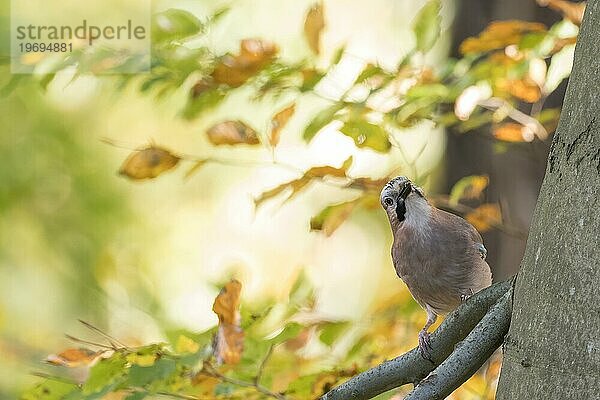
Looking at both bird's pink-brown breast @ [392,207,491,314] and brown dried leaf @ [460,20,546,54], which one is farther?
brown dried leaf @ [460,20,546,54]

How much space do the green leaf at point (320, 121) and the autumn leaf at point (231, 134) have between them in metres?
0.09

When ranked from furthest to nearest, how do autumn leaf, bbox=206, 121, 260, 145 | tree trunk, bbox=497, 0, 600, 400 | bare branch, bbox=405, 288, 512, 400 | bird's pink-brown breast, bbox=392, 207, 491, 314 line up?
autumn leaf, bbox=206, 121, 260, 145, bird's pink-brown breast, bbox=392, 207, 491, 314, bare branch, bbox=405, 288, 512, 400, tree trunk, bbox=497, 0, 600, 400

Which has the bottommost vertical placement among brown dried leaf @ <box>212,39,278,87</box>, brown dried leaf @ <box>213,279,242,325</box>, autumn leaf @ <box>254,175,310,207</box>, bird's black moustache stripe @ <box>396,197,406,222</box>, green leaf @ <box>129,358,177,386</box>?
green leaf @ <box>129,358,177,386</box>

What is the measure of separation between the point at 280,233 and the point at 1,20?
1930mm

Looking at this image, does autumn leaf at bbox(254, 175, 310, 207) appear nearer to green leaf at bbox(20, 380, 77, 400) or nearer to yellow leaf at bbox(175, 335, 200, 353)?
yellow leaf at bbox(175, 335, 200, 353)

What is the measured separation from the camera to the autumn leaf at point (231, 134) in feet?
4.04

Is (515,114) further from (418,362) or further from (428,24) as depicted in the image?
(418,362)

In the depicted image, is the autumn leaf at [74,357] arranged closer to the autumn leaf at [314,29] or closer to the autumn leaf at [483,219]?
the autumn leaf at [314,29]

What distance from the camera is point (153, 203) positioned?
13.3ft

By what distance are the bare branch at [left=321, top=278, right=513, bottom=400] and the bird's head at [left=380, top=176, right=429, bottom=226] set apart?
0.32 m

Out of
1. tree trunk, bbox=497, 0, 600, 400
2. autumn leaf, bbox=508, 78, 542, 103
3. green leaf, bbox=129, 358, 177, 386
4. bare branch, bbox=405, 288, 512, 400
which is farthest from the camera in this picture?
autumn leaf, bbox=508, 78, 542, 103

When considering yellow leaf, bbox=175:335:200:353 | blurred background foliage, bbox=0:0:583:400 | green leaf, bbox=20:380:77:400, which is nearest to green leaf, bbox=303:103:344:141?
blurred background foliage, bbox=0:0:583:400

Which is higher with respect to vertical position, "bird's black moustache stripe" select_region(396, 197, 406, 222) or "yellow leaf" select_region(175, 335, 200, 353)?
"bird's black moustache stripe" select_region(396, 197, 406, 222)

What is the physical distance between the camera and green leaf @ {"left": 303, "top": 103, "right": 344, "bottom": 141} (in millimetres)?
1184
